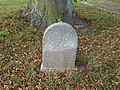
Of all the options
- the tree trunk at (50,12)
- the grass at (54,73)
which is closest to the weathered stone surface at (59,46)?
the grass at (54,73)

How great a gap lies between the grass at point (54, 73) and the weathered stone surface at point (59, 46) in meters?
0.23

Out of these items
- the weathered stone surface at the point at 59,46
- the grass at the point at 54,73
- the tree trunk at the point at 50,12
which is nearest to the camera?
the grass at the point at 54,73

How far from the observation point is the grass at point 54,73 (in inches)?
222

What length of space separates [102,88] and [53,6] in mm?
3480

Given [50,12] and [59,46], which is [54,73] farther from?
[50,12]

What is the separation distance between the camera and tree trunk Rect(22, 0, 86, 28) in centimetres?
820

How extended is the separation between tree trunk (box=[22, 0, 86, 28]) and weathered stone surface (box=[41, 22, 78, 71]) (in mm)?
2284

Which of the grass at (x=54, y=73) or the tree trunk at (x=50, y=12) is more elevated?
the tree trunk at (x=50, y=12)

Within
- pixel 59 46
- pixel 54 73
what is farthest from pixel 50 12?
pixel 54 73

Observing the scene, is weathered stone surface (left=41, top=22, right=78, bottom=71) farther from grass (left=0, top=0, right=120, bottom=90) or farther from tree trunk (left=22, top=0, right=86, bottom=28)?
tree trunk (left=22, top=0, right=86, bottom=28)

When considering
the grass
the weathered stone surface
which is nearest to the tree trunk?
the grass

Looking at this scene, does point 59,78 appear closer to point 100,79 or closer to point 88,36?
point 100,79

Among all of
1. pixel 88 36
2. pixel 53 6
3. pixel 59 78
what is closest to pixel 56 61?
pixel 59 78

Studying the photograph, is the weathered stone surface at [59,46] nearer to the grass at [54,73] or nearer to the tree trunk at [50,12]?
the grass at [54,73]
